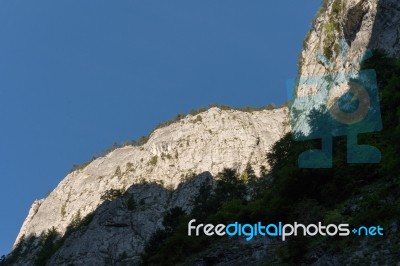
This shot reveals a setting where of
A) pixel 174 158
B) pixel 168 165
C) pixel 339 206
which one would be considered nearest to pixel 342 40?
pixel 339 206

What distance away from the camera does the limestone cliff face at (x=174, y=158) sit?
3743 inches

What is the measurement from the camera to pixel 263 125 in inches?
4109

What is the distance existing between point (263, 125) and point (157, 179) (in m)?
25.4

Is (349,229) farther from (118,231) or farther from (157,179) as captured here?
(157,179)

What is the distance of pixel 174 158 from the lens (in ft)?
324

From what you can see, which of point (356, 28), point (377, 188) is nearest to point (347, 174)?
point (377, 188)

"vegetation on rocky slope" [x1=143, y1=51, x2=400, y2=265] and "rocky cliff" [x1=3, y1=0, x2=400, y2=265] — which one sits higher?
"rocky cliff" [x1=3, y1=0, x2=400, y2=265]

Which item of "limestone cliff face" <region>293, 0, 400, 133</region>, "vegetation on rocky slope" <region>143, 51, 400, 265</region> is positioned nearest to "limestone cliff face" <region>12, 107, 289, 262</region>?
"limestone cliff face" <region>293, 0, 400, 133</region>

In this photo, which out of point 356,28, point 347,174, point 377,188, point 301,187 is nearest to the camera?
point 377,188

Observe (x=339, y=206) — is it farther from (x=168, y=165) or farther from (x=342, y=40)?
(x=168, y=165)

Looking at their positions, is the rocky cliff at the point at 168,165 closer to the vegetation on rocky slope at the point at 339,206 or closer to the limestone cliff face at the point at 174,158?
the limestone cliff face at the point at 174,158

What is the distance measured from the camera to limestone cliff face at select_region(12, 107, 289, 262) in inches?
3743

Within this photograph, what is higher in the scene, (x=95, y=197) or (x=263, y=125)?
(x=263, y=125)

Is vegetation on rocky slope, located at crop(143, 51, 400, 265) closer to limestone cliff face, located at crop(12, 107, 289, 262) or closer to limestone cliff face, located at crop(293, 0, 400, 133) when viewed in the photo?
limestone cliff face, located at crop(293, 0, 400, 133)
